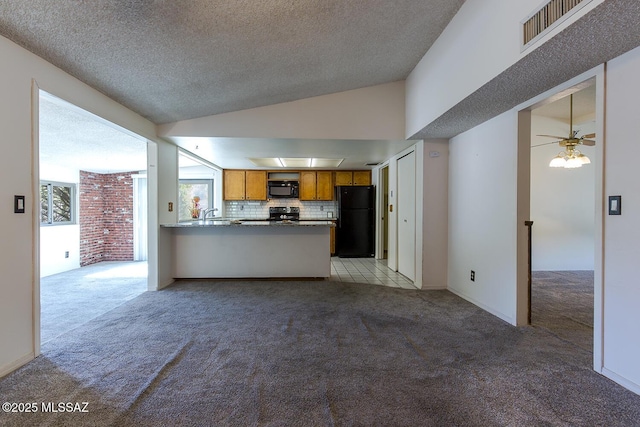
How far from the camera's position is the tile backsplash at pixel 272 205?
742cm

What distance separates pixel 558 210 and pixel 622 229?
14.1 feet

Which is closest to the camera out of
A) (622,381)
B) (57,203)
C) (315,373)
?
(622,381)

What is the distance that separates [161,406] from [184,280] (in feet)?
10.9

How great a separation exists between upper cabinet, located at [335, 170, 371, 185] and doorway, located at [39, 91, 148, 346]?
409 cm

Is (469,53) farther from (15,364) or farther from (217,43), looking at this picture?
(15,364)

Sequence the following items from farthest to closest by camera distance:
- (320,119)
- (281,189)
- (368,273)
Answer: (281,189) → (368,273) → (320,119)

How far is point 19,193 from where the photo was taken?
6.77 ft

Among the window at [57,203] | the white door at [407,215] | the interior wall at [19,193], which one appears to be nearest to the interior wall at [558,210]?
the white door at [407,215]

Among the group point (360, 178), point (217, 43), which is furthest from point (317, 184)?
point (217, 43)

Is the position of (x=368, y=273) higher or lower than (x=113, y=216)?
lower

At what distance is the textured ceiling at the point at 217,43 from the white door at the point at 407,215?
5.14ft

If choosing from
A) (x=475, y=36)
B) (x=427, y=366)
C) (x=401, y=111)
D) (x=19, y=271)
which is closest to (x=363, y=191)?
(x=401, y=111)

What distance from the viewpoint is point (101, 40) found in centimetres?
213

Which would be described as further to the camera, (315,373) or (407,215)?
(407,215)
